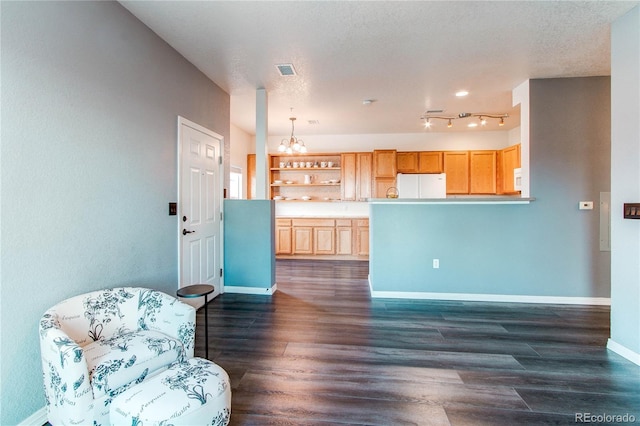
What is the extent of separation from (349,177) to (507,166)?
315cm

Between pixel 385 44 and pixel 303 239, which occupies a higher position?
pixel 385 44

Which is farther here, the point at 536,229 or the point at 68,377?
the point at 536,229

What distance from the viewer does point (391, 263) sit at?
3787 millimetres

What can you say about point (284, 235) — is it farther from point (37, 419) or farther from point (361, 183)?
point (37, 419)

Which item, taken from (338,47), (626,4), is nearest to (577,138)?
(626,4)

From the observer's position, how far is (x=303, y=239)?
6.33 metres

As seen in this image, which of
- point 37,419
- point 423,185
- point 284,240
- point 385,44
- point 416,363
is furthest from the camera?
point 284,240

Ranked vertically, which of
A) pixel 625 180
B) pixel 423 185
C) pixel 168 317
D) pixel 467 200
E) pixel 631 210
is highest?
pixel 423 185

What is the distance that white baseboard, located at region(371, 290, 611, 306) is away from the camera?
3502mm

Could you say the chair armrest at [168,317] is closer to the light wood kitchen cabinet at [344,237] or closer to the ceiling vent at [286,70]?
the ceiling vent at [286,70]

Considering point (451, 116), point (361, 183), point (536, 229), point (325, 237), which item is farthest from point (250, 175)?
point (536, 229)

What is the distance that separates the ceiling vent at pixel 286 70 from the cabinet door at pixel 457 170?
4.14 meters

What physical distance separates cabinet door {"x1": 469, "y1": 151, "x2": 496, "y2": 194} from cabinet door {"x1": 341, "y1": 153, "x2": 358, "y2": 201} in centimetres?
241

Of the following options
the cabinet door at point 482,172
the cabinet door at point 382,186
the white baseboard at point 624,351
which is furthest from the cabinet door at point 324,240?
the white baseboard at point 624,351
